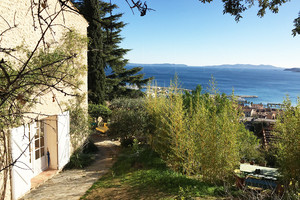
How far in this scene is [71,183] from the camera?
6.33 meters

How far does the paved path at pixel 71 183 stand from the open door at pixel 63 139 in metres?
0.42

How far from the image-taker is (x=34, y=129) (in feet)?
20.6

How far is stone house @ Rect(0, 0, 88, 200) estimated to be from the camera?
16.2ft

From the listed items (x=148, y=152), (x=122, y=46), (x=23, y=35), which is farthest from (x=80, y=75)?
(x=122, y=46)

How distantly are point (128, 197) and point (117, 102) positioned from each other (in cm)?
1222

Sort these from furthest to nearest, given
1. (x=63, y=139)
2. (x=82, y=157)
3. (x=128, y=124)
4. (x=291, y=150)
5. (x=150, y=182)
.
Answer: (x=128, y=124)
(x=82, y=157)
(x=63, y=139)
(x=150, y=182)
(x=291, y=150)

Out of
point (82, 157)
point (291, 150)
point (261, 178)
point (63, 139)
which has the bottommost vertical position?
point (82, 157)

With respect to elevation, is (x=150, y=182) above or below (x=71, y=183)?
above

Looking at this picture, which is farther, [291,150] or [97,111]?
[97,111]

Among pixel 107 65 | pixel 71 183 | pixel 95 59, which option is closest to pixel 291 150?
pixel 71 183

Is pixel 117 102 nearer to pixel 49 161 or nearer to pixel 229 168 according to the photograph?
pixel 49 161

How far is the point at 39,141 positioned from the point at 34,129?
58 centimetres

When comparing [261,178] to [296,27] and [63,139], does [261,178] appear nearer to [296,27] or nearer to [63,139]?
[296,27]

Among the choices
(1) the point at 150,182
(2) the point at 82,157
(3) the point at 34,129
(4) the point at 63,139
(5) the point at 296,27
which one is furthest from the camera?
(2) the point at 82,157
